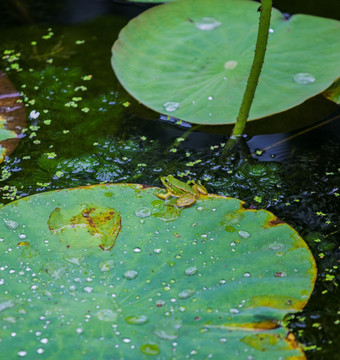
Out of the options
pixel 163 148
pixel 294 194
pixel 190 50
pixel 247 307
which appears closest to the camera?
pixel 247 307

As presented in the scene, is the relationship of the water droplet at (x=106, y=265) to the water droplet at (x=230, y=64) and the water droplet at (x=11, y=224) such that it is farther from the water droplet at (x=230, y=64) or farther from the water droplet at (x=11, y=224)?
the water droplet at (x=230, y=64)

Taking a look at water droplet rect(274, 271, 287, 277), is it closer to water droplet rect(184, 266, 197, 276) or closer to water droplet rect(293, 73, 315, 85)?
water droplet rect(184, 266, 197, 276)

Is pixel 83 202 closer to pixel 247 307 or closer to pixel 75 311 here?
pixel 75 311

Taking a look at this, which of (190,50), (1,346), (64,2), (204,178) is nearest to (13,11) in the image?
(64,2)

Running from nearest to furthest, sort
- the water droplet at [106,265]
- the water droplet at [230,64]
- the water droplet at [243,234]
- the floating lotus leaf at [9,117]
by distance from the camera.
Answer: the water droplet at [106,265]
the water droplet at [243,234]
the floating lotus leaf at [9,117]
the water droplet at [230,64]

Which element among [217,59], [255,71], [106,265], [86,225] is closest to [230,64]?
[217,59]

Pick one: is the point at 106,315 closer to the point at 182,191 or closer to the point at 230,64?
the point at 182,191

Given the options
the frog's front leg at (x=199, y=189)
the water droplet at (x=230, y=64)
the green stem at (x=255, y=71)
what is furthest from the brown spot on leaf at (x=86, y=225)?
the water droplet at (x=230, y=64)

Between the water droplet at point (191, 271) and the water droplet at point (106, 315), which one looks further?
the water droplet at point (191, 271)
